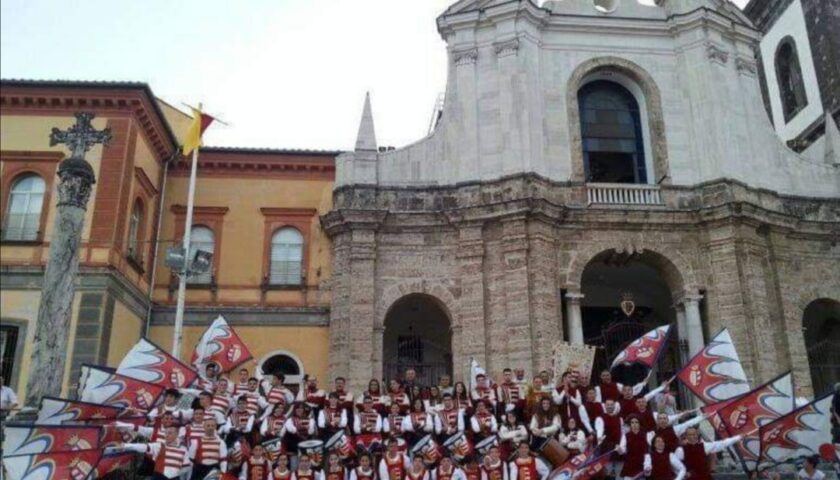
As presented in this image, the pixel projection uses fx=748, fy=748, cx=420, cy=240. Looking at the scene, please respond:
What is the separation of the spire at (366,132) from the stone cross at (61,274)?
8.45 meters

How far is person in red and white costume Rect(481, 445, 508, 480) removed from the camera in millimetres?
11828

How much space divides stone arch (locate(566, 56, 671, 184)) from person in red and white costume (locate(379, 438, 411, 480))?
1207 centimetres

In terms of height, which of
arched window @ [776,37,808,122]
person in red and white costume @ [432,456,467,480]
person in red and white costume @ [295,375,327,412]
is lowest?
person in red and white costume @ [432,456,467,480]

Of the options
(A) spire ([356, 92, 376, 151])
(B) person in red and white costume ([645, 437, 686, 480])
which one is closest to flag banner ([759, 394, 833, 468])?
(B) person in red and white costume ([645, 437, 686, 480])

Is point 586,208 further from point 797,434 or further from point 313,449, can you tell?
point 313,449

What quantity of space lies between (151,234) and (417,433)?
498 inches

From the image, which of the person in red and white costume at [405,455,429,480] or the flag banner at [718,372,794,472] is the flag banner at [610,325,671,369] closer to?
the flag banner at [718,372,794,472]

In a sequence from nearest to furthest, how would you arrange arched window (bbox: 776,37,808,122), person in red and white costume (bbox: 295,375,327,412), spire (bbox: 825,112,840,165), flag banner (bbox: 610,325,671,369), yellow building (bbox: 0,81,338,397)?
person in red and white costume (bbox: 295,375,327,412)
flag banner (bbox: 610,325,671,369)
yellow building (bbox: 0,81,338,397)
spire (bbox: 825,112,840,165)
arched window (bbox: 776,37,808,122)

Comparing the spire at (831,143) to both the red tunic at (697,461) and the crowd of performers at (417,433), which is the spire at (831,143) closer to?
the crowd of performers at (417,433)

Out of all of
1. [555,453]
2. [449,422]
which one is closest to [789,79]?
[555,453]

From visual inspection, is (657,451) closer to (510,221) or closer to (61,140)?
(510,221)

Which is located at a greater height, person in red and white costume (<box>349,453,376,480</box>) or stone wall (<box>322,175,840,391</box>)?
stone wall (<box>322,175,840,391</box>)

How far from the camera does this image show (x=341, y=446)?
1234cm

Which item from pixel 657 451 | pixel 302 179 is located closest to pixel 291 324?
pixel 302 179
